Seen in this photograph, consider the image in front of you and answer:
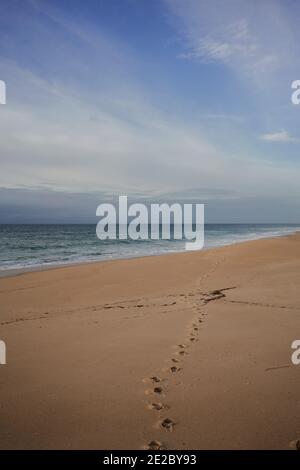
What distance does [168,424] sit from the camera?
336cm

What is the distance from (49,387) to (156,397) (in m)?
1.44

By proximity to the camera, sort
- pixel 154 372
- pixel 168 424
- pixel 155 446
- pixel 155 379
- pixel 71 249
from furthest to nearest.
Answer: pixel 71 249 < pixel 154 372 < pixel 155 379 < pixel 168 424 < pixel 155 446

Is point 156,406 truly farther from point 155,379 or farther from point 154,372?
point 154,372

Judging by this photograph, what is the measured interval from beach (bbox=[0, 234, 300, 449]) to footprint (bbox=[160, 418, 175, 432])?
0.01 metres

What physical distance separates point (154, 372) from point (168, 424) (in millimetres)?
1146

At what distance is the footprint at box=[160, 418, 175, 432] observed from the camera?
330 centimetres

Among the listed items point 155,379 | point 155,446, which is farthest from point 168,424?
point 155,379

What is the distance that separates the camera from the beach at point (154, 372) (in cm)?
324

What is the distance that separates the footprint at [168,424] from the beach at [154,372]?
11 mm

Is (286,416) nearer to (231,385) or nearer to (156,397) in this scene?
(231,385)
